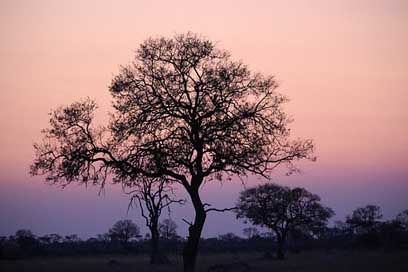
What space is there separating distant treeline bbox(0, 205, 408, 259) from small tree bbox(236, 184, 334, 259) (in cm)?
414

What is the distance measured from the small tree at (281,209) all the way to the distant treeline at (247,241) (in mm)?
4143

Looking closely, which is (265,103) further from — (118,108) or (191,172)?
(118,108)

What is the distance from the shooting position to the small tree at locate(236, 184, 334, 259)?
85.9 m

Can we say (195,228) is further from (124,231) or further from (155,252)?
(124,231)

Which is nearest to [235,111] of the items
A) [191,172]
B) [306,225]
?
[191,172]

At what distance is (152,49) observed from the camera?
95.7 ft

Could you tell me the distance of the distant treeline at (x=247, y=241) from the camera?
10138cm

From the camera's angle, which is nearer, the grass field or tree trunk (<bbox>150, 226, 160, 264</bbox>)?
the grass field

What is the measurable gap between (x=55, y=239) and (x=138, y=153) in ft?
388

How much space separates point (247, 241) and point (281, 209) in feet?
188

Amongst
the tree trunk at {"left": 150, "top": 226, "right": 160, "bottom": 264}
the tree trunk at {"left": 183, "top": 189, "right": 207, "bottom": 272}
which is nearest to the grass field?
the tree trunk at {"left": 150, "top": 226, "right": 160, "bottom": 264}

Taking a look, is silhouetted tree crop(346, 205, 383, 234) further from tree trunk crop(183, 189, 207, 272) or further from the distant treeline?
tree trunk crop(183, 189, 207, 272)

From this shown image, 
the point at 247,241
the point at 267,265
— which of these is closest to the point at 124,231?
the point at 247,241

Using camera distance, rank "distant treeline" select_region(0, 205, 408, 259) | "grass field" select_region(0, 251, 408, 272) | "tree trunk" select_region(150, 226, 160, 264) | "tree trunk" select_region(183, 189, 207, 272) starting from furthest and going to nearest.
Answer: "distant treeline" select_region(0, 205, 408, 259) → "tree trunk" select_region(150, 226, 160, 264) → "grass field" select_region(0, 251, 408, 272) → "tree trunk" select_region(183, 189, 207, 272)
